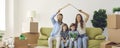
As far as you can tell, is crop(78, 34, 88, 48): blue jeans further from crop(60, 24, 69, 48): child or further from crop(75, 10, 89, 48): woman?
crop(60, 24, 69, 48): child

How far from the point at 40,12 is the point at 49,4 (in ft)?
1.20

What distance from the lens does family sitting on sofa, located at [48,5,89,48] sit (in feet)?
17.0

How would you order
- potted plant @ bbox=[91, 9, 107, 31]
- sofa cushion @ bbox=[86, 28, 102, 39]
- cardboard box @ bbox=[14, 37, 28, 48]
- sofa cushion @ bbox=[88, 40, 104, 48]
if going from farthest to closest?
potted plant @ bbox=[91, 9, 107, 31] → sofa cushion @ bbox=[86, 28, 102, 39] → sofa cushion @ bbox=[88, 40, 104, 48] → cardboard box @ bbox=[14, 37, 28, 48]

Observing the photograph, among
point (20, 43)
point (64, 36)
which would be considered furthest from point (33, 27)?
point (20, 43)

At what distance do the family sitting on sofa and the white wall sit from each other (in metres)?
0.77

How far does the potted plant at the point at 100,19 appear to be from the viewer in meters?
5.84

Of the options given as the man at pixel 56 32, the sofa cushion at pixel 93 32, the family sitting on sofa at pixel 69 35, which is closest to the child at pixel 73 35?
the family sitting on sofa at pixel 69 35

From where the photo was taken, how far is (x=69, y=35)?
208 inches

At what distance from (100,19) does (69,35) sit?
1.15 metres

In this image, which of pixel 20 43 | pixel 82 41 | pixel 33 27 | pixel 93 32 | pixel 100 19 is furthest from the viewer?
pixel 100 19

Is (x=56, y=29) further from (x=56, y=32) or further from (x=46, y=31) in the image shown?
(x=46, y=31)

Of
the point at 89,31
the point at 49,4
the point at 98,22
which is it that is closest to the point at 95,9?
the point at 98,22

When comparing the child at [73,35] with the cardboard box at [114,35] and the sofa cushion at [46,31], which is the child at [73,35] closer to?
the sofa cushion at [46,31]

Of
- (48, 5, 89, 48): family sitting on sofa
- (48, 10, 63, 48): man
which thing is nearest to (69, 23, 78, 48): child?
(48, 5, 89, 48): family sitting on sofa
